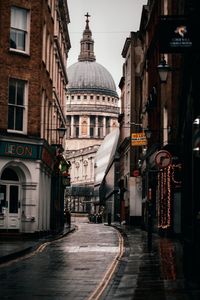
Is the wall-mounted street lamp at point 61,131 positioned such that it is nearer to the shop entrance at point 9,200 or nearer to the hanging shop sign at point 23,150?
the hanging shop sign at point 23,150

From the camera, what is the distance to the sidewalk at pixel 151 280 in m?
14.5

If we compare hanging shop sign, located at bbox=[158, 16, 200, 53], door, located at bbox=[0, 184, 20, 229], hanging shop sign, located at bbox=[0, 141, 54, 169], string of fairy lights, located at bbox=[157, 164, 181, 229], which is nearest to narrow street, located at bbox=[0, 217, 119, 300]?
hanging shop sign, located at bbox=[158, 16, 200, 53]

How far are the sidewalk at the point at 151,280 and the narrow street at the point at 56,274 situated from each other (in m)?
0.49

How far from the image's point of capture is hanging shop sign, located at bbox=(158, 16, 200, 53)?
16469 mm

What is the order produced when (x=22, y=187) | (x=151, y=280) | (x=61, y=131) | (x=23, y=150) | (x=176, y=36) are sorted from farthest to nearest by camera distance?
1. (x=61, y=131)
2. (x=22, y=187)
3. (x=23, y=150)
4. (x=151, y=280)
5. (x=176, y=36)

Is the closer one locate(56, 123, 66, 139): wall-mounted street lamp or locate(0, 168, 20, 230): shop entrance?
locate(0, 168, 20, 230): shop entrance

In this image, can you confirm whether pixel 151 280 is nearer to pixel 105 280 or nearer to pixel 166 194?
pixel 105 280

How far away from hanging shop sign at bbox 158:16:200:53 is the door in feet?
74.3

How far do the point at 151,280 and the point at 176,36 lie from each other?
548 cm

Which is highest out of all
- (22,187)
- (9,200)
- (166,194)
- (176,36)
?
(176,36)

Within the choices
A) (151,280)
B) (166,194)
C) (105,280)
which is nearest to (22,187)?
(166,194)

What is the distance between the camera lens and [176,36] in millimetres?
16547

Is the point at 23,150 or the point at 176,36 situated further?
the point at 23,150

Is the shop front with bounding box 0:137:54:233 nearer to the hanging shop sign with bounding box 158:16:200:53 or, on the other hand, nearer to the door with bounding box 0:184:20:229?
the door with bounding box 0:184:20:229
